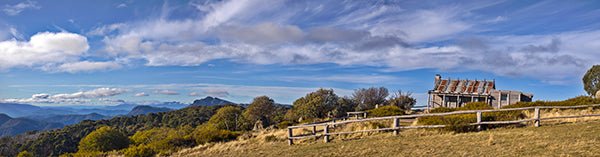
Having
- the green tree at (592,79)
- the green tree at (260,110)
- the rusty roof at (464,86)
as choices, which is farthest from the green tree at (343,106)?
the green tree at (592,79)

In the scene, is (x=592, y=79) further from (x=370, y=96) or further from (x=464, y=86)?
(x=370, y=96)

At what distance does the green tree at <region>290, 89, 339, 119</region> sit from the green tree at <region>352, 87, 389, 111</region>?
2.97 metres

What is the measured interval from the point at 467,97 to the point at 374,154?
30749 mm

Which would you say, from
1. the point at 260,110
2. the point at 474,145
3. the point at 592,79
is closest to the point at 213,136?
the point at 474,145

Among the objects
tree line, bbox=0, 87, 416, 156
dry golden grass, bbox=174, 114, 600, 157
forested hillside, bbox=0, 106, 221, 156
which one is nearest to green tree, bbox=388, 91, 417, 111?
tree line, bbox=0, 87, 416, 156

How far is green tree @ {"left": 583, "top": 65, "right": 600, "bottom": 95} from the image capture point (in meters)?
35.8

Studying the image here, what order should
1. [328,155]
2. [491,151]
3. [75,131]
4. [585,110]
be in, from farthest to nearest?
[75,131], [585,110], [328,155], [491,151]

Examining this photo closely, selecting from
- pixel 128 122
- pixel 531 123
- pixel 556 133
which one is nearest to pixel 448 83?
pixel 531 123

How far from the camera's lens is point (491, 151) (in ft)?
33.9

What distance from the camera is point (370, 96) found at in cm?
4344

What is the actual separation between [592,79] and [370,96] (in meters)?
20.1

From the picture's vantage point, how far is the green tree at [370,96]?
42375 millimetres

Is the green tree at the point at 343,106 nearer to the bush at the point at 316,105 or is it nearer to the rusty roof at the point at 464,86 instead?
the bush at the point at 316,105

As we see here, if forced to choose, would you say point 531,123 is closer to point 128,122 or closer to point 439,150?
point 439,150
